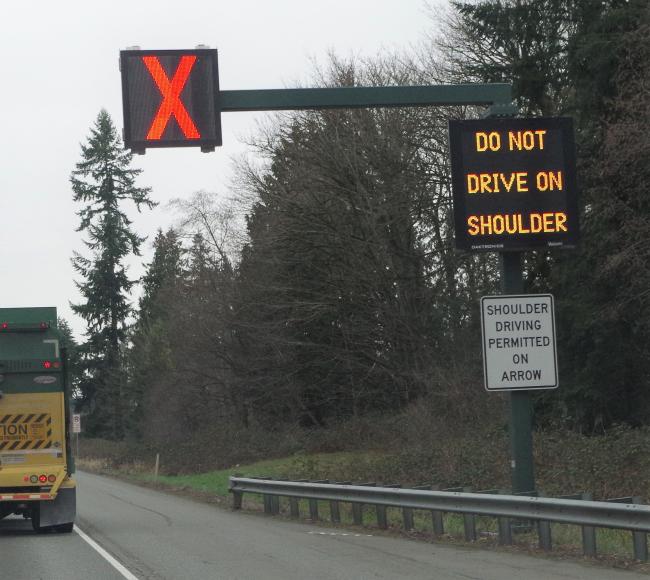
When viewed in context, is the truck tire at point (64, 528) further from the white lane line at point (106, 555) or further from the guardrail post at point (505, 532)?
the guardrail post at point (505, 532)

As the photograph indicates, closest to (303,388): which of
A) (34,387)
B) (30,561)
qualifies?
(34,387)

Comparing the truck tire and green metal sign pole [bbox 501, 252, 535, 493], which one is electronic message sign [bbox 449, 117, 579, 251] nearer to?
green metal sign pole [bbox 501, 252, 535, 493]

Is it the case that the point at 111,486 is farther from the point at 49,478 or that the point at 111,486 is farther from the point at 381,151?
the point at 49,478

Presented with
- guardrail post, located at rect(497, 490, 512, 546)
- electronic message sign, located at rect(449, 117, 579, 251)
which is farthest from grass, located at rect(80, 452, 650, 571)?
electronic message sign, located at rect(449, 117, 579, 251)

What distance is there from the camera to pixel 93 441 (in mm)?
77812

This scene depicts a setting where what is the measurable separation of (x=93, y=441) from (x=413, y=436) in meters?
49.9

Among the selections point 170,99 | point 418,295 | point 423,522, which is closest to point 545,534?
point 423,522

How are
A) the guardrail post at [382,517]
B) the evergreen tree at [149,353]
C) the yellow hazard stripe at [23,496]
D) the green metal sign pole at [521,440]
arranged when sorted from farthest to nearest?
the evergreen tree at [149,353], the yellow hazard stripe at [23,496], the guardrail post at [382,517], the green metal sign pole at [521,440]

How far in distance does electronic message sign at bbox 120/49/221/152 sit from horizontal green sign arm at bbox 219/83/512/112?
1.05ft

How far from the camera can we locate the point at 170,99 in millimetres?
11992

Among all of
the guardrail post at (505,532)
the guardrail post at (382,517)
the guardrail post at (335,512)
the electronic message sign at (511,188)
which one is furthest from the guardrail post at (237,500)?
the electronic message sign at (511,188)

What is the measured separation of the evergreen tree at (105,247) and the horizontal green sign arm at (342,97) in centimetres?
6983

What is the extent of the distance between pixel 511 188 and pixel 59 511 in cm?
989

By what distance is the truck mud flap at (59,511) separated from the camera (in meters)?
19.4
